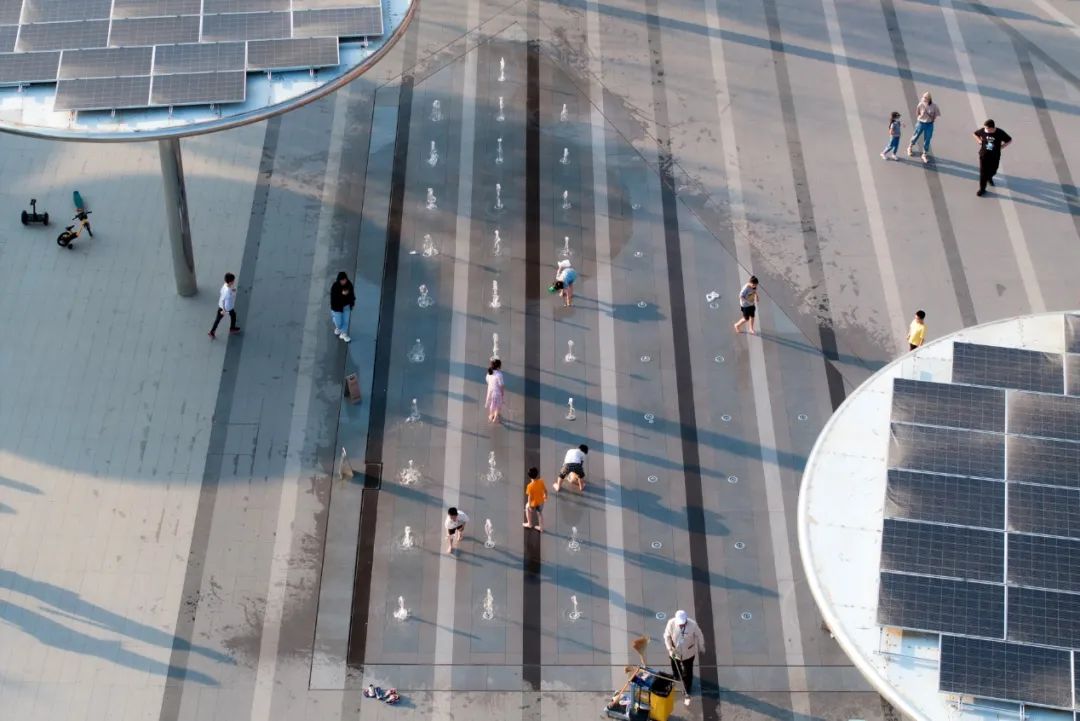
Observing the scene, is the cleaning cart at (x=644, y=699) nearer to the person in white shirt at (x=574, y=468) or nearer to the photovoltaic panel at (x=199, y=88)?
the person in white shirt at (x=574, y=468)

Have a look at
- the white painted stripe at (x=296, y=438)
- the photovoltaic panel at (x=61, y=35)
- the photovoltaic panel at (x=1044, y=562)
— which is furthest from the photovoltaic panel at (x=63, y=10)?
the photovoltaic panel at (x=1044, y=562)

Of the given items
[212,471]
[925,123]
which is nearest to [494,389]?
[212,471]

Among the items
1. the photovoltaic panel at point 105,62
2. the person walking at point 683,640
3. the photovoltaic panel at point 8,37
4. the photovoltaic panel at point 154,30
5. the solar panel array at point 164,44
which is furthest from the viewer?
the photovoltaic panel at point 154,30

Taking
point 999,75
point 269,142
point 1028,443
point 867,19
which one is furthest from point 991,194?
point 269,142

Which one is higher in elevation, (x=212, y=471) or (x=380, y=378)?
(x=380, y=378)

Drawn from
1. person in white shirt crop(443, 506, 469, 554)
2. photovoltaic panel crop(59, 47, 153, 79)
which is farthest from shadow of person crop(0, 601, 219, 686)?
A: photovoltaic panel crop(59, 47, 153, 79)

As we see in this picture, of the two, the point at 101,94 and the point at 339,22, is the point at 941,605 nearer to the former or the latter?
the point at 339,22
